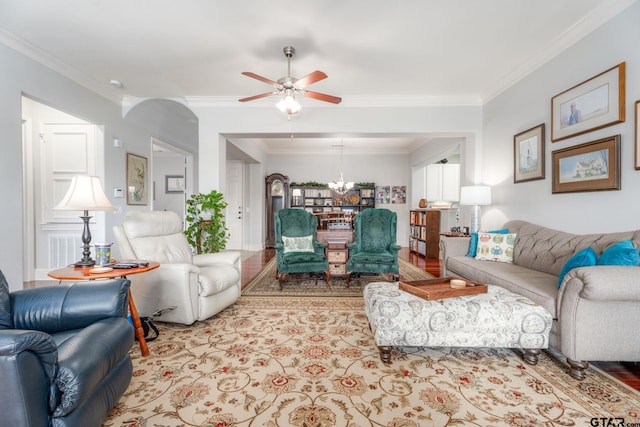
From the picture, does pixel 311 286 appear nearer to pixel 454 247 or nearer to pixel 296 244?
pixel 296 244

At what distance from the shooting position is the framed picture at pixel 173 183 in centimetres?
806

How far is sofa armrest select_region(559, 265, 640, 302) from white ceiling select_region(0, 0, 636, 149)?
2207 millimetres

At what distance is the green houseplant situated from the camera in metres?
4.43

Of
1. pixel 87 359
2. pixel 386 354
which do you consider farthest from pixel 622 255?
pixel 87 359

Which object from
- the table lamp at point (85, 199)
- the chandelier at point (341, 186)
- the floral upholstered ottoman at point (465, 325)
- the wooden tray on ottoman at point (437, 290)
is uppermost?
the chandelier at point (341, 186)

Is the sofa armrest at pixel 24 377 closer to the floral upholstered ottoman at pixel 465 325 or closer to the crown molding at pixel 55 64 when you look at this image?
the floral upholstered ottoman at pixel 465 325

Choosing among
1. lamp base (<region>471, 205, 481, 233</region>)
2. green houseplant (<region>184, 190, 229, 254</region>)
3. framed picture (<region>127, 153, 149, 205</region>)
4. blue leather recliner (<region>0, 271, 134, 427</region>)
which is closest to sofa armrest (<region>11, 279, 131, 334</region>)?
blue leather recliner (<region>0, 271, 134, 427</region>)

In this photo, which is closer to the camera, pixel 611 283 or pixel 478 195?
pixel 611 283

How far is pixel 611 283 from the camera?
1696mm

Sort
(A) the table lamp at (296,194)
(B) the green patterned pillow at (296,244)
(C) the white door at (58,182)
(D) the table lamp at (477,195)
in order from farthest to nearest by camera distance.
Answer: (A) the table lamp at (296,194), (C) the white door at (58,182), (B) the green patterned pillow at (296,244), (D) the table lamp at (477,195)

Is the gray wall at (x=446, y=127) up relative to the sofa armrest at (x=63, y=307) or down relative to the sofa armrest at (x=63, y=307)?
up

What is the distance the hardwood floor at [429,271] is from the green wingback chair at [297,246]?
2.47 ft

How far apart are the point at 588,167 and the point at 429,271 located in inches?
108

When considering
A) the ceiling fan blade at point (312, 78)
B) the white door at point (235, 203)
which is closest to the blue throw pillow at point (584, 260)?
the ceiling fan blade at point (312, 78)
